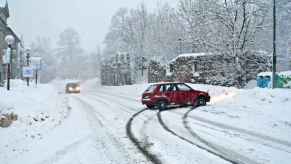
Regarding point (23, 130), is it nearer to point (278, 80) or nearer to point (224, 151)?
point (224, 151)

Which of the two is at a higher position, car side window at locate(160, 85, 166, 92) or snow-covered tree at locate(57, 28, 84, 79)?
snow-covered tree at locate(57, 28, 84, 79)

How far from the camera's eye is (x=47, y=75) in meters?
96.9

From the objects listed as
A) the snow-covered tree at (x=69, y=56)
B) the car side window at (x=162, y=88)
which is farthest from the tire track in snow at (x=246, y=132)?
the snow-covered tree at (x=69, y=56)

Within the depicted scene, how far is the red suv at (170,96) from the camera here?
62.5ft

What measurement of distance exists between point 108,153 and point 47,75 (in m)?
92.9

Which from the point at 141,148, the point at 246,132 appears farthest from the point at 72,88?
the point at 141,148

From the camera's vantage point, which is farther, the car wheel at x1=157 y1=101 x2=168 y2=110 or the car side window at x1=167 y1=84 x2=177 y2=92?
the car side window at x1=167 y1=84 x2=177 y2=92

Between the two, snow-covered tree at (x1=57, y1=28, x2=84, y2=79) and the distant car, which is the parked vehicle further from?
snow-covered tree at (x1=57, y1=28, x2=84, y2=79)

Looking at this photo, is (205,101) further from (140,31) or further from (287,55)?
(140,31)

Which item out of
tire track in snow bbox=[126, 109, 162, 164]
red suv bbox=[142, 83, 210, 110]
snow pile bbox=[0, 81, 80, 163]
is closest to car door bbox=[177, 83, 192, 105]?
red suv bbox=[142, 83, 210, 110]

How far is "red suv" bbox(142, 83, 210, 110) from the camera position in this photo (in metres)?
19.0

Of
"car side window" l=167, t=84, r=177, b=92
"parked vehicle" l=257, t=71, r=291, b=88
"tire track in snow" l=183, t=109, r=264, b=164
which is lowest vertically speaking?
"tire track in snow" l=183, t=109, r=264, b=164

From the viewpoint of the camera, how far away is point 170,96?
19.3 meters

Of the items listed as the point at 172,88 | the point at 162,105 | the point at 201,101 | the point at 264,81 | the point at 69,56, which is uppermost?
the point at 69,56
